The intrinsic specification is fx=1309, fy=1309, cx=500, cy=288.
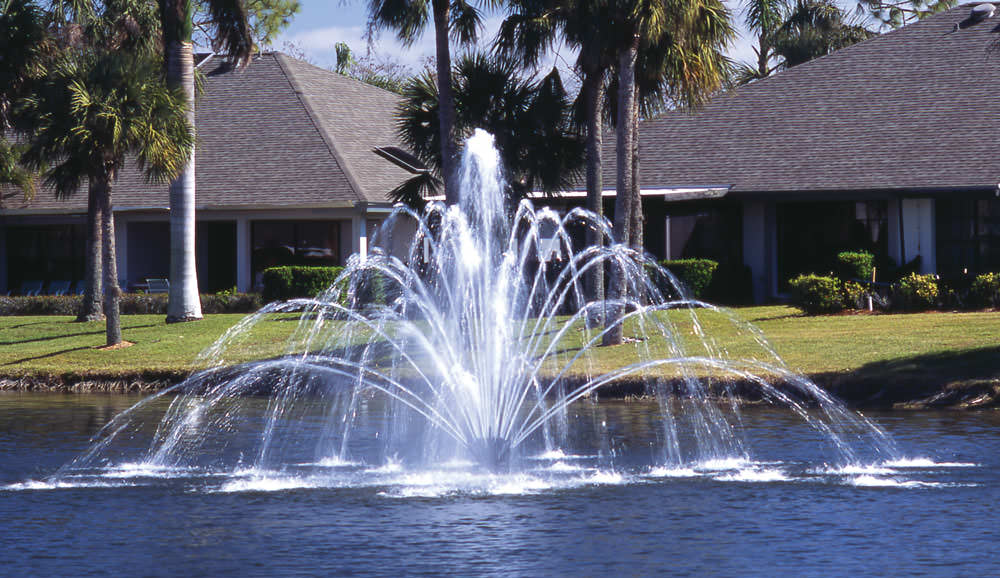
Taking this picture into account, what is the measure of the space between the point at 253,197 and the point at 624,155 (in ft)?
44.5

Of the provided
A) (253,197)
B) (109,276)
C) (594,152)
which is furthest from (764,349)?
(253,197)

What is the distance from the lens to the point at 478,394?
14523mm

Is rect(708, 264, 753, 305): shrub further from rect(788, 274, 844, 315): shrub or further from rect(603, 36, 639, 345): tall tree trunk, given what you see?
rect(603, 36, 639, 345): tall tree trunk

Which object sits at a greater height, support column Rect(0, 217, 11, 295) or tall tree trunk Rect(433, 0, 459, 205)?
tall tree trunk Rect(433, 0, 459, 205)

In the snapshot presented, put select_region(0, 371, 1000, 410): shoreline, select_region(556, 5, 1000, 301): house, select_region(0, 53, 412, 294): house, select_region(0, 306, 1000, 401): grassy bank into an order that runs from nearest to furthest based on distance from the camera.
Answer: select_region(0, 371, 1000, 410): shoreline
select_region(0, 306, 1000, 401): grassy bank
select_region(556, 5, 1000, 301): house
select_region(0, 53, 412, 294): house

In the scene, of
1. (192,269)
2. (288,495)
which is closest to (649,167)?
(192,269)

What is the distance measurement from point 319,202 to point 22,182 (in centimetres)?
830

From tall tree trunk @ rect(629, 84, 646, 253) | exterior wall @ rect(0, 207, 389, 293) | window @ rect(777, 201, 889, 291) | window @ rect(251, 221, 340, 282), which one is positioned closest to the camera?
tall tree trunk @ rect(629, 84, 646, 253)

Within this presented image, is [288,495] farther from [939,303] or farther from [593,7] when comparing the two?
[939,303]

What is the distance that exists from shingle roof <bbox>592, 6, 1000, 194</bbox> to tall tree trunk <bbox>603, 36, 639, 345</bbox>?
7.93 m

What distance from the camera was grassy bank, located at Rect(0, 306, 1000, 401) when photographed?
64.7ft

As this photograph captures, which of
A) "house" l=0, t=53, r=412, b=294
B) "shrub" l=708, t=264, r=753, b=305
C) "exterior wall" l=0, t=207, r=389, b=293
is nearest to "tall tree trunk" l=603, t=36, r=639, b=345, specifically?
"shrub" l=708, t=264, r=753, b=305

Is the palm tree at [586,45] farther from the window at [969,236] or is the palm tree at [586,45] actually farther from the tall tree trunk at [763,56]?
the tall tree trunk at [763,56]

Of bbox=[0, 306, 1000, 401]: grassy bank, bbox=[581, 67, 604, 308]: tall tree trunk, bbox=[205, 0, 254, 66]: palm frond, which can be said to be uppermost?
bbox=[205, 0, 254, 66]: palm frond
